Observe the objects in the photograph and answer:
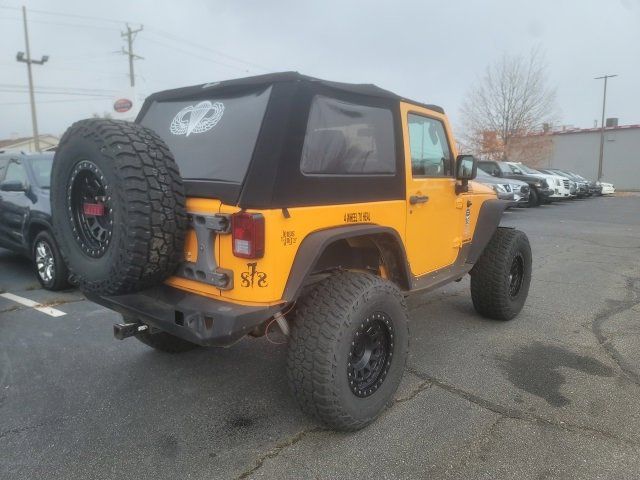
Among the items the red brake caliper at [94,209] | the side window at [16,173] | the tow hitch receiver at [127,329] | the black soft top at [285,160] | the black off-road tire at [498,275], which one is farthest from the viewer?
the side window at [16,173]

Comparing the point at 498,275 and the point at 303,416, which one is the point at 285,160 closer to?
the point at 303,416

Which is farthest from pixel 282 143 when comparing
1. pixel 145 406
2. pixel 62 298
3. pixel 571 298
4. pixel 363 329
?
pixel 571 298

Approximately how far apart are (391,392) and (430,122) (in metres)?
2.11

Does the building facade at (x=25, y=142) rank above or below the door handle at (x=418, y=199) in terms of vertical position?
above

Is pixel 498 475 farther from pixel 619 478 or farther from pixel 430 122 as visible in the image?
pixel 430 122

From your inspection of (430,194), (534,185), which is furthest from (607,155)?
(430,194)

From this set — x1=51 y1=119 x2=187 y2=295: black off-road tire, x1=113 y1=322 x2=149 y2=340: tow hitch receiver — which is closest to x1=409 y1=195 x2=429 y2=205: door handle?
x1=51 y1=119 x2=187 y2=295: black off-road tire

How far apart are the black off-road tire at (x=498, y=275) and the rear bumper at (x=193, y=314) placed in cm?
263

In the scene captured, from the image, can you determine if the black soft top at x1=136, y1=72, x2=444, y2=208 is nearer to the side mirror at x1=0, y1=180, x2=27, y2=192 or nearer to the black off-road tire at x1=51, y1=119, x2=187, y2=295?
the black off-road tire at x1=51, y1=119, x2=187, y2=295

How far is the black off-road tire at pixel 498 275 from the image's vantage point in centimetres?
437

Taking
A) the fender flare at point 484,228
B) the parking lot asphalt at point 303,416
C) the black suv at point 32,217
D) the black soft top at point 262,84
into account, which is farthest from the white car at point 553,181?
the black suv at point 32,217

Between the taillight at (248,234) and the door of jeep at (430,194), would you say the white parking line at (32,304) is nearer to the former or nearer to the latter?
the taillight at (248,234)

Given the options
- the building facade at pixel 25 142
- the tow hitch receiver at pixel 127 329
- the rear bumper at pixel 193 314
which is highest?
the building facade at pixel 25 142

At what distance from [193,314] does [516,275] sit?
3.55m
